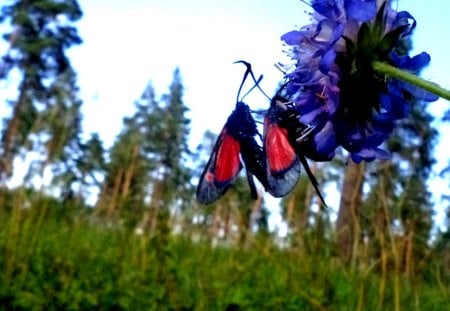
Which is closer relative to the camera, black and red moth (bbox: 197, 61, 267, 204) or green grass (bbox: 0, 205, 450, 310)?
black and red moth (bbox: 197, 61, 267, 204)

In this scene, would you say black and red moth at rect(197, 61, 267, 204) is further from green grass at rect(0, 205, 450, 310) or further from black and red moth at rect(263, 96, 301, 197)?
green grass at rect(0, 205, 450, 310)

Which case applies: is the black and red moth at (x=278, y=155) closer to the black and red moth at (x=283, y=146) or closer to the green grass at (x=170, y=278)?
the black and red moth at (x=283, y=146)

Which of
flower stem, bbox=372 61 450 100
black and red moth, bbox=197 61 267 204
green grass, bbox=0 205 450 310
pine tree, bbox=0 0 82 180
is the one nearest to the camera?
flower stem, bbox=372 61 450 100

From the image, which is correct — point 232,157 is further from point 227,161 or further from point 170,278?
point 170,278

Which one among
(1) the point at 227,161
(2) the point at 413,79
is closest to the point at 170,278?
(1) the point at 227,161

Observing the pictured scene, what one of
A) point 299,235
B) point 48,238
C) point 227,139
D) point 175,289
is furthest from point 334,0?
point 48,238

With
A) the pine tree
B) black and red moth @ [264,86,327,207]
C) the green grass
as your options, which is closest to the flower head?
black and red moth @ [264,86,327,207]

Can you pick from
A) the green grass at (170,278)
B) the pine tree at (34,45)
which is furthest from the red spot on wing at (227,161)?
the pine tree at (34,45)
